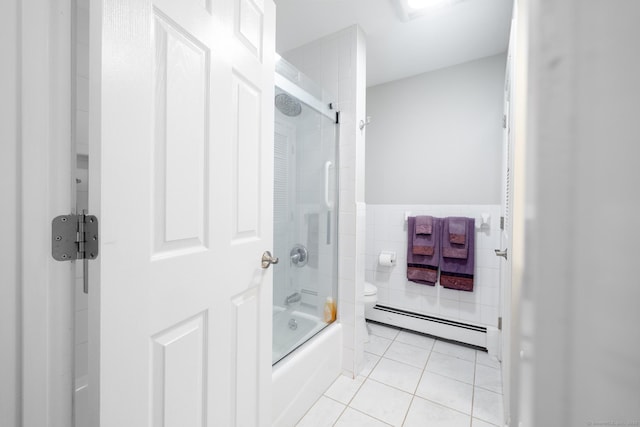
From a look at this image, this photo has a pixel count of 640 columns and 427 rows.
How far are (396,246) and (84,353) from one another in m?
2.33

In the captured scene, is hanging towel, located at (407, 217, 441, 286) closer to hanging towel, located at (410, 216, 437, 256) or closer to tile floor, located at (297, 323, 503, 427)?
hanging towel, located at (410, 216, 437, 256)

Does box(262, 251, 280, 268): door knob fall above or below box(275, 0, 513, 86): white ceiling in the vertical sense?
below

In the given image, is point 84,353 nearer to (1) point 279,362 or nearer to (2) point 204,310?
(2) point 204,310

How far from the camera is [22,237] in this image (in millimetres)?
504

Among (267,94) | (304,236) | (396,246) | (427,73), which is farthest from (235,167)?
(427,73)

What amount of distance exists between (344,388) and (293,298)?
2.20 feet

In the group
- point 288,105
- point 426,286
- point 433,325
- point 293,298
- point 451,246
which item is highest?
point 288,105

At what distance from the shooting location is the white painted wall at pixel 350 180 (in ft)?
5.70

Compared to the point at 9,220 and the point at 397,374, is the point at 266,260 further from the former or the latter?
the point at 397,374

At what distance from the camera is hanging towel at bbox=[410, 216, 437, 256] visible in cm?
230

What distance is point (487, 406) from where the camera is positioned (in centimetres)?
147

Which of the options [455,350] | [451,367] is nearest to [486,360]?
[455,350]

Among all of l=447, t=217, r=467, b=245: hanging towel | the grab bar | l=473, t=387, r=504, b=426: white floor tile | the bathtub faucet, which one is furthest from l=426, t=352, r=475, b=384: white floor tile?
the grab bar

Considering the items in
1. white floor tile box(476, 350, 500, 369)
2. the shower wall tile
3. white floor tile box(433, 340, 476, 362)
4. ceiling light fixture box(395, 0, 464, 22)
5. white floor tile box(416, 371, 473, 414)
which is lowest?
white floor tile box(433, 340, 476, 362)
